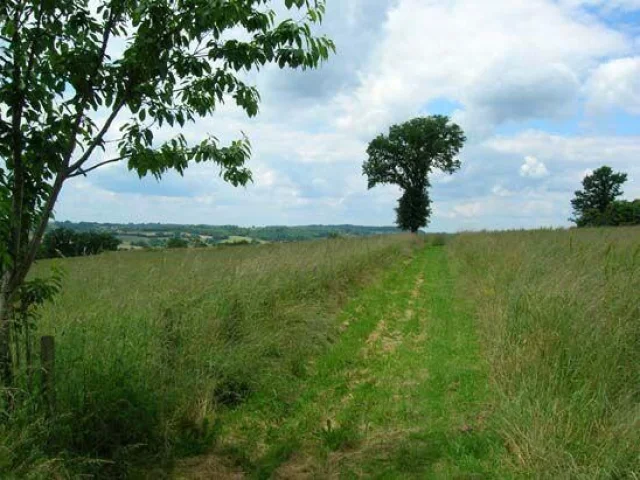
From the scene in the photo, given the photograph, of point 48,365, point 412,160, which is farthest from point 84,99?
point 412,160

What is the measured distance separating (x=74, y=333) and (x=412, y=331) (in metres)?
6.97

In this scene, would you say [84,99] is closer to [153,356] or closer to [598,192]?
[153,356]

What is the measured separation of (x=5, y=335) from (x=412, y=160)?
65.2 metres

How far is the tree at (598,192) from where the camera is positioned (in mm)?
77062

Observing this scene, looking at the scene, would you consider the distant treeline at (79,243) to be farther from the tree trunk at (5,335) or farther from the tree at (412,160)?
the tree at (412,160)

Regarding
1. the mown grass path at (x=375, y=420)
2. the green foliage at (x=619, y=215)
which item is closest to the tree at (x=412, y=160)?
the green foliage at (x=619, y=215)

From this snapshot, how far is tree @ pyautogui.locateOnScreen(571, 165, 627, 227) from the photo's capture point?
77062 mm

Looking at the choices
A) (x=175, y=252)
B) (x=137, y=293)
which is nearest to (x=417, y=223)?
(x=175, y=252)

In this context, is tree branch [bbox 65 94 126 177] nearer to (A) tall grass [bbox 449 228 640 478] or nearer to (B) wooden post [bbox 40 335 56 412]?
(B) wooden post [bbox 40 335 56 412]

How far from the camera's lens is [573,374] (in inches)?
205

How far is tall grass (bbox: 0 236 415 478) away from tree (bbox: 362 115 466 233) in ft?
188

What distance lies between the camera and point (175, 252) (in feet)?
38.9

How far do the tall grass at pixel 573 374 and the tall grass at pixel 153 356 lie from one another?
292cm

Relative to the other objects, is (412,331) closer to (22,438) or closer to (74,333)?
(74,333)
